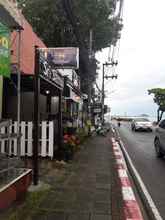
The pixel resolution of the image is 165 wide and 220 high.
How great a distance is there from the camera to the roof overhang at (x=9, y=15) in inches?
194

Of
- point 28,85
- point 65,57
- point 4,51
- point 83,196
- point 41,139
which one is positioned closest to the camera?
point 4,51

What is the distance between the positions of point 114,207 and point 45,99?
9.80 meters

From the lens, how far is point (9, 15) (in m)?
5.14

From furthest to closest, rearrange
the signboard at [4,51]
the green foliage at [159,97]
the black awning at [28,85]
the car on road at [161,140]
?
the green foliage at [159,97]
the car on road at [161,140]
the black awning at [28,85]
the signboard at [4,51]

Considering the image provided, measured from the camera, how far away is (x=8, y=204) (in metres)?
4.86

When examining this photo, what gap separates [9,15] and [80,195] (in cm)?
370

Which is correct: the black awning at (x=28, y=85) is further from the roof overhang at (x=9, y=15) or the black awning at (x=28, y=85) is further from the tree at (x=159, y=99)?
the tree at (x=159, y=99)

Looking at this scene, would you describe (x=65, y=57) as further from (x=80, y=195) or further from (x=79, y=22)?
(x=80, y=195)

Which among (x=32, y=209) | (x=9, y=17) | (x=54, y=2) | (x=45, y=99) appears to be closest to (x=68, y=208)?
(x=32, y=209)

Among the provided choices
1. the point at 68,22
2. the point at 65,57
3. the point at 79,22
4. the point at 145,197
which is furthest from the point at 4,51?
the point at 68,22

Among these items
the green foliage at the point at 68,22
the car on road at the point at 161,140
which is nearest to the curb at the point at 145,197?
the car on road at the point at 161,140

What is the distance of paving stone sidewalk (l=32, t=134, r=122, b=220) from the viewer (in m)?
4.82

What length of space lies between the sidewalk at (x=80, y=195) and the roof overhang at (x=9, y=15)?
336 cm

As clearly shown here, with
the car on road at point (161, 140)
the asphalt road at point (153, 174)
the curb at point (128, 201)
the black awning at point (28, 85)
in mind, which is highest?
the black awning at point (28, 85)
